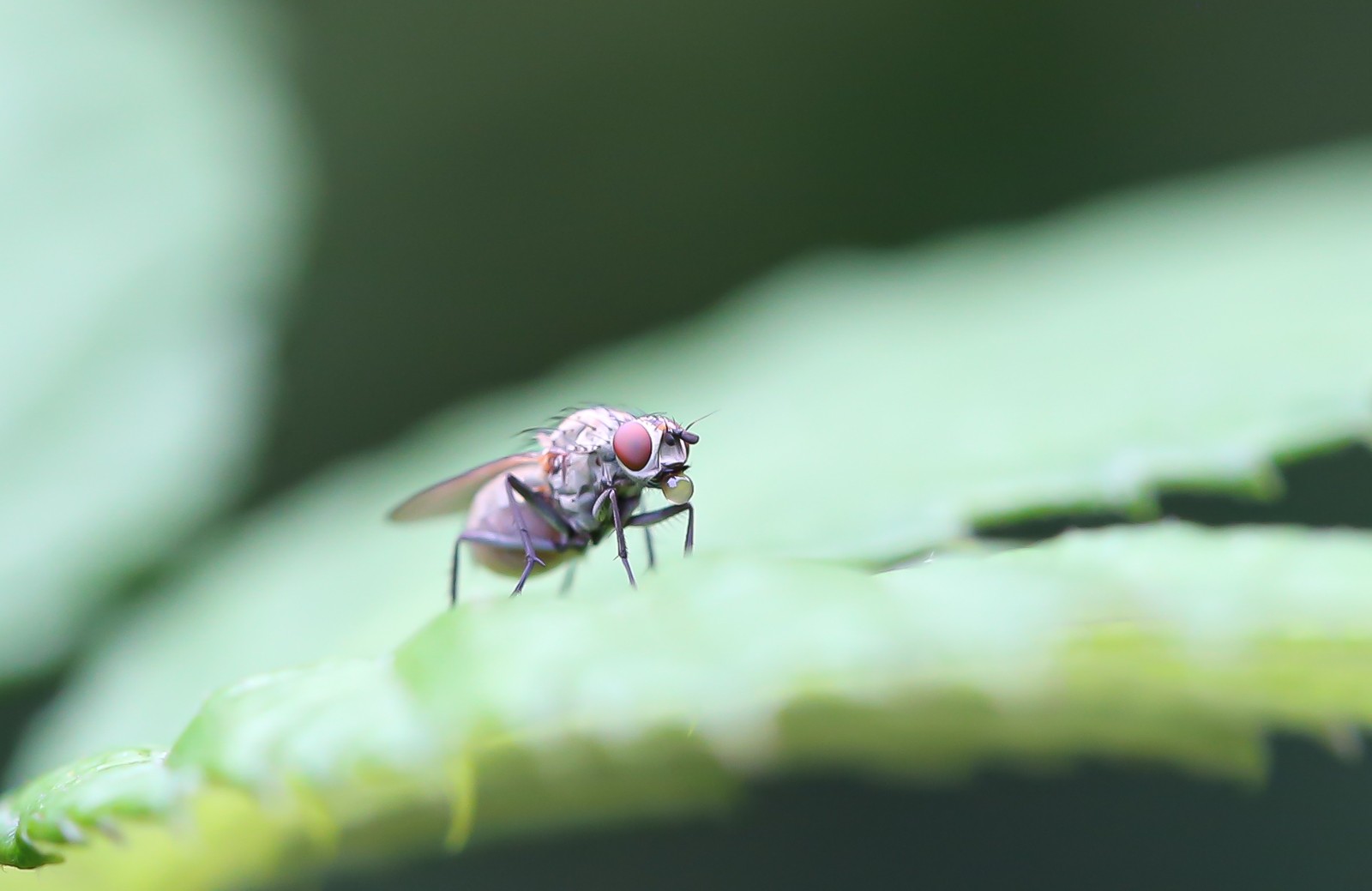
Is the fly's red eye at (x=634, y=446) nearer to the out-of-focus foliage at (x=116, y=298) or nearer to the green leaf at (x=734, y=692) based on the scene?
the out-of-focus foliage at (x=116, y=298)

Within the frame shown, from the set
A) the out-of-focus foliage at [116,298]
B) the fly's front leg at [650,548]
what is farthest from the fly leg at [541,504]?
the out-of-focus foliage at [116,298]

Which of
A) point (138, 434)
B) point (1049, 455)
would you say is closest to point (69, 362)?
point (138, 434)

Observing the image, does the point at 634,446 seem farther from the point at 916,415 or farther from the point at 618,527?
the point at 916,415

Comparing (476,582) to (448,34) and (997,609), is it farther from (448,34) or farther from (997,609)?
(448,34)

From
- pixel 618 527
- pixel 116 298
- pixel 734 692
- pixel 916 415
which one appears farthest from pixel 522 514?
pixel 734 692

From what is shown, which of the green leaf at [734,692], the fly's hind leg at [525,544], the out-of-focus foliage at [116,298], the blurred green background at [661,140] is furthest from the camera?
the blurred green background at [661,140]

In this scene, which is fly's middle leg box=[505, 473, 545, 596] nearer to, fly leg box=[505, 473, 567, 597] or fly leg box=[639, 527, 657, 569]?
fly leg box=[505, 473, 567, 597]

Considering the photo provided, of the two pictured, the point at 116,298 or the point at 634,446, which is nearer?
the point at 634,446
